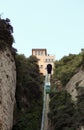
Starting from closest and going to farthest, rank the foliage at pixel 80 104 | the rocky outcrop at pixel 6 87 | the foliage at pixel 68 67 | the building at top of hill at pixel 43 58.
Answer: the rocky outcrop at pixel 6 87 < the foliage at pixel 80 104 < the foliage at pixel 68 67 < the building at top of hill at pixel 43 58

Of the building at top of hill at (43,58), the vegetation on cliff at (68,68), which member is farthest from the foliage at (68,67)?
the building at top of hill at (43,58)

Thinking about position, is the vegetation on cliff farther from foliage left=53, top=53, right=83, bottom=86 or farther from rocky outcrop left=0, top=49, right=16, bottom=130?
rocky outcrop left=0, top=49, right=16, bottom=130

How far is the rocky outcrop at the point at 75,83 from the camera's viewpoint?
37969 millimetres

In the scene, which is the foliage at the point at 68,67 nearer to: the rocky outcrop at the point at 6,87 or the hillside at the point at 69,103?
the hillside at the point at 69,103

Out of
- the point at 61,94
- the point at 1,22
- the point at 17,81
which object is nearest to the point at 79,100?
the point at 61,94

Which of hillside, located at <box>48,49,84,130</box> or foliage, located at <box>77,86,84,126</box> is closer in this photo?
foliage, located at <box>77,86,84,126</box>

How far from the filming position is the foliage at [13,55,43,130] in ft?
102

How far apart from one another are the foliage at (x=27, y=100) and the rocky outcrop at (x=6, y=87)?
270 cm

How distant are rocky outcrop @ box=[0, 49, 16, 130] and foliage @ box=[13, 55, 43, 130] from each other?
8.86 ft

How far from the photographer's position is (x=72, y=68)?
4731 cm

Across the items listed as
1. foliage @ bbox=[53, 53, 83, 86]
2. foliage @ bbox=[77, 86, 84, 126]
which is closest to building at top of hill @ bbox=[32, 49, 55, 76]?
foliage @ bbox=[53, 53, 83, 86]


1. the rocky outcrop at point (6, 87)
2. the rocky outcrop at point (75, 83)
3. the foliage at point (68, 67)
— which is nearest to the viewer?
the rocky outcrop at point (6, 87)

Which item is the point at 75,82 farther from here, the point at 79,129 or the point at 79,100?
the point at 79,129

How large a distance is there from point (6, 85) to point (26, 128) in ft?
17.4
